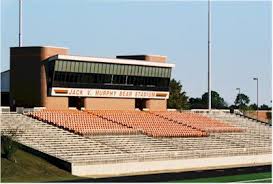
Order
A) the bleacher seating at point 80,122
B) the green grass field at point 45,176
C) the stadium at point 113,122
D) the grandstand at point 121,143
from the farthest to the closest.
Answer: the bleacher seating at point 80,122 → the stadium at point 113,122 → the grandstand at point 121,143 → the green grass field at point 45,176

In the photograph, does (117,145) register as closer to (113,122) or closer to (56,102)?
(113,122)

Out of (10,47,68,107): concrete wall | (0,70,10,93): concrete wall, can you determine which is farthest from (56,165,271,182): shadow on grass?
(0,70,10,93): concrete wall

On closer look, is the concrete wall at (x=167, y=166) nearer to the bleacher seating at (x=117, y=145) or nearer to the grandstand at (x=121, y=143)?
the grandstand at (x=121, y=143)

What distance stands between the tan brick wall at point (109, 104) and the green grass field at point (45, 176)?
19223 mm

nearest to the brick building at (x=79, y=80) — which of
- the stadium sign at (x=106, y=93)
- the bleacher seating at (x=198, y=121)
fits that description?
the stadium sign at (x=106, y=93)

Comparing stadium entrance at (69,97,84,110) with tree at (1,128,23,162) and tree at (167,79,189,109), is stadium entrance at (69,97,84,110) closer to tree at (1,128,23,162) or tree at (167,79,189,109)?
tree at (1,128,23,162)

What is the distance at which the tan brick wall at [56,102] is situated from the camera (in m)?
58.8

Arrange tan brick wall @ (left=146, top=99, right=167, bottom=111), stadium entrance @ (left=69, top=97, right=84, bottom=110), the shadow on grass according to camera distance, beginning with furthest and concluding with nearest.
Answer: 1. tan brick wall @ (left=146, top=99, right=167, bottom=111)
2. stadium entrance @ (left=69, top=97, right=84, bottom=110)
3. the shadow on grass

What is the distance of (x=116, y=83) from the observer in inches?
2522

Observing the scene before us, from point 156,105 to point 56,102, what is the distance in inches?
523

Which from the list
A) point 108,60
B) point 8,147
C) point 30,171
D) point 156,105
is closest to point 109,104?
point 108,60

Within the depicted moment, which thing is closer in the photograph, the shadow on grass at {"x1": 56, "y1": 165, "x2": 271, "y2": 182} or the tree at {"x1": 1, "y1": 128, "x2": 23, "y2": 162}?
the shadow on grass at {"x1": 56, "y1": 165, "x2": 271, "y2": 182}

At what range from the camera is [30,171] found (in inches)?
1566

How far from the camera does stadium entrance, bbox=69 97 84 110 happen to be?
6209cm
